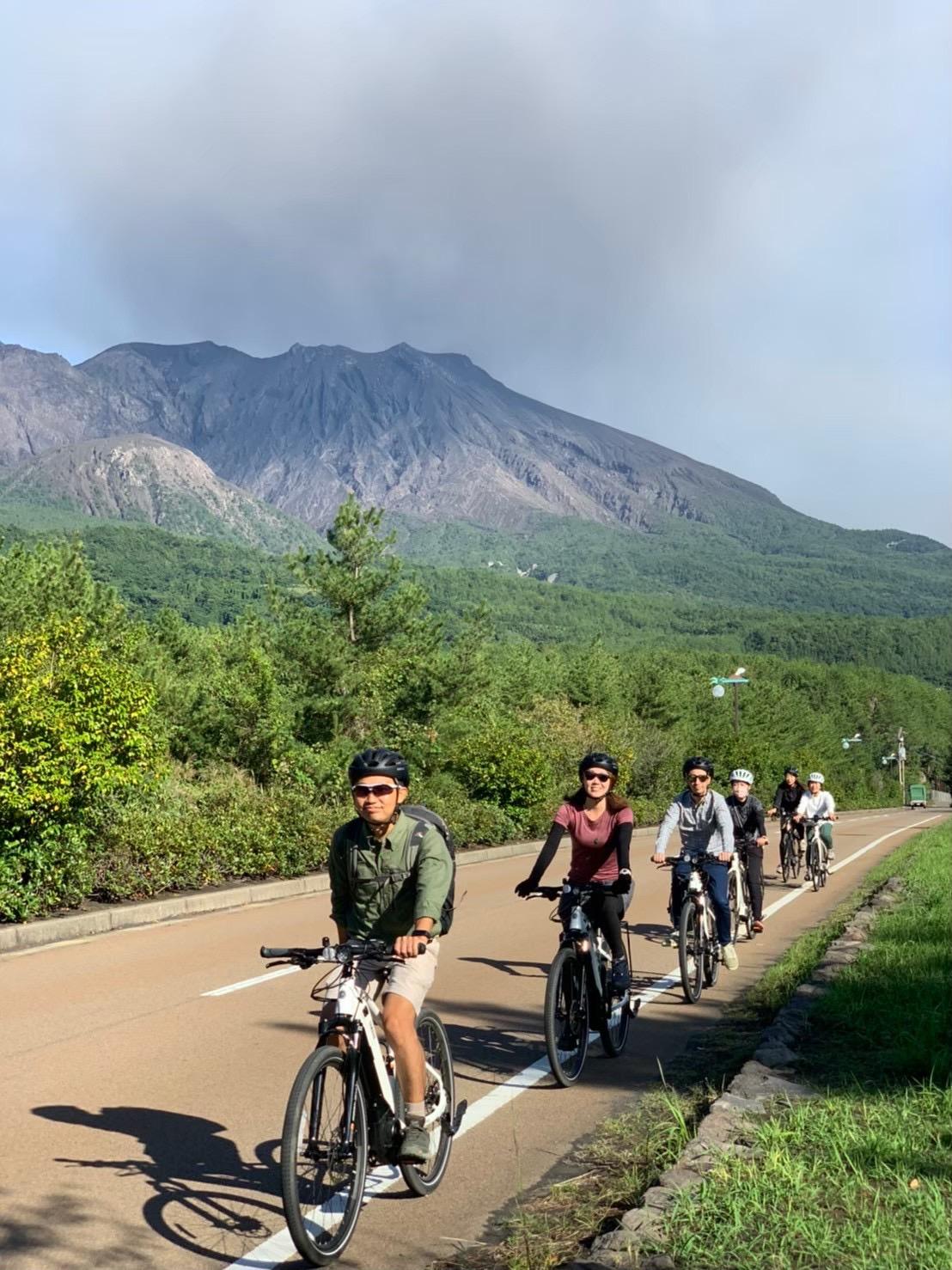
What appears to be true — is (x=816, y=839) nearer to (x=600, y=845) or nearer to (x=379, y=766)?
(x=600, y=845)

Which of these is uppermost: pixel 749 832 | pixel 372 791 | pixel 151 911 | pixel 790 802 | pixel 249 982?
pixel 372 791

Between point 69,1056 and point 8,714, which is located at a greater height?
point 8,714

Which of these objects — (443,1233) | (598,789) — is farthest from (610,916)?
(443,1233)

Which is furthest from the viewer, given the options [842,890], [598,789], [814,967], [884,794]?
[884,794]

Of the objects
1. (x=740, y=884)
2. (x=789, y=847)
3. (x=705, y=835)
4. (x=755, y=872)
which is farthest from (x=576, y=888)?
(x=789, y=847)

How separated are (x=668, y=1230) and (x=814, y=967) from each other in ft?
19.7

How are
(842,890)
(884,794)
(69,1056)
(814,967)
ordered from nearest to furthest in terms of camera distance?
(69,1056) < (814,967) < (842,890) < (884,794)

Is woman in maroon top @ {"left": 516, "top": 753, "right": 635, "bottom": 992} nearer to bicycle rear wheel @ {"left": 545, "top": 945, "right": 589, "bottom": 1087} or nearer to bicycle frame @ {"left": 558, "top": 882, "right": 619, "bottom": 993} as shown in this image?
bicycle frame @ {"left": 558, "top": 882, "right": 619, "bottom": 993}

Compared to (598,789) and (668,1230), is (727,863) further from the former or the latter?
(668,1230)

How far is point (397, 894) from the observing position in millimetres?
4906

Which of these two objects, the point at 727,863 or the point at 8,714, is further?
the point at 8,714

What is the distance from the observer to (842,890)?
18.7 m

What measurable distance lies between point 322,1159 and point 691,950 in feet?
17.7

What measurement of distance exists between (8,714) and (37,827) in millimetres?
1190
